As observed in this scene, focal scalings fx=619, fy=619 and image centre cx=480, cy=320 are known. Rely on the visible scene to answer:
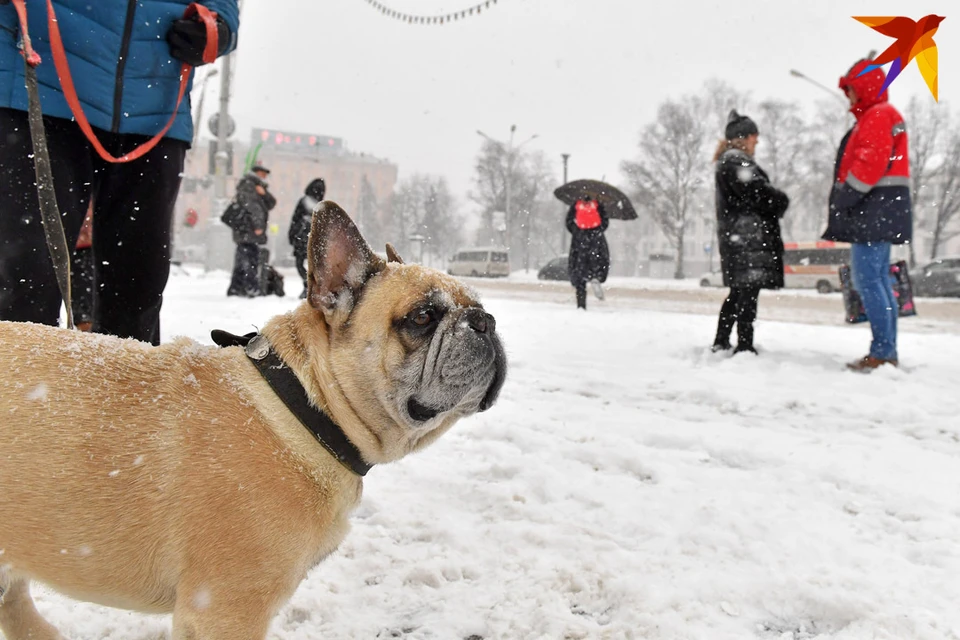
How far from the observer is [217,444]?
140 centimetres

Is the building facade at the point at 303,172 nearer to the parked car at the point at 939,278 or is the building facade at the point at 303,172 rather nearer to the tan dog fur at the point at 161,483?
the parked car at the point at 939,278

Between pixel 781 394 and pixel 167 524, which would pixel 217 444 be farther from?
pixel 781 394

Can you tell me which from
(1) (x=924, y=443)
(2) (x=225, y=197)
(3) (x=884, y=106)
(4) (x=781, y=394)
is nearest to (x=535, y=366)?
(4) (x=781, y=394)

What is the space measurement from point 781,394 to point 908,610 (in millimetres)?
2838

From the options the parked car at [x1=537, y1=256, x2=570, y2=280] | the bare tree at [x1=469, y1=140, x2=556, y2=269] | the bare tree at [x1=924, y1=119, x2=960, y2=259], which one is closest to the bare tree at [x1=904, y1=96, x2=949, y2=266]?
the bare tree at [x1=924, y1=119, x2=960, y2=259]

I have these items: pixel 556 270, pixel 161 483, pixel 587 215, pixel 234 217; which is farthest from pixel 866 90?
pixel 556 270

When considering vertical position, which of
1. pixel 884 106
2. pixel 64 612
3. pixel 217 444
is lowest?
pixel 64 612

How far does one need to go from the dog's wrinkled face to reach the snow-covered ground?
676mm

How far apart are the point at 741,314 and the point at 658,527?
4037mm

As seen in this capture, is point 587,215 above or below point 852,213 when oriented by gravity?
above

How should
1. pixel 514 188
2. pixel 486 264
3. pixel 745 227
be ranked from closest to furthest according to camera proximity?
pixel 745 227 → pixel 486 264 → pixel 514 188

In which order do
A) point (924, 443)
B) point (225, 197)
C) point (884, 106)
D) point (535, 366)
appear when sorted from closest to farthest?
1. point (924, 443)
2. point (884, 106)
3. point (535, 366)
4. point (225, 197)

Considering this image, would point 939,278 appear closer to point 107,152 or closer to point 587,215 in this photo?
point 587,215

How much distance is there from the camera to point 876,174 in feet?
16.0
